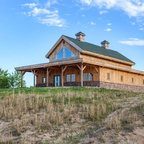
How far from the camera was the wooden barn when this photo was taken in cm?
2636

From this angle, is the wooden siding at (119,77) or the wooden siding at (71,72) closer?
the wooden siding at (71,72)

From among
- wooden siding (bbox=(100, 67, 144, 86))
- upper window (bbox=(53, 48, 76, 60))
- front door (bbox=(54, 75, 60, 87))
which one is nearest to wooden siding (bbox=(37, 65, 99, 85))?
front door (bbox=(54, 75, 60, 87))

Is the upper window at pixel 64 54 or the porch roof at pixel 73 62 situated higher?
the upper window at pixel 64 54

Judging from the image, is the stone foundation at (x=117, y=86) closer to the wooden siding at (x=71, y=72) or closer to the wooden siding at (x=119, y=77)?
the wooden siding at (x=119, y=77)

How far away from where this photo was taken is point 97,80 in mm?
26328

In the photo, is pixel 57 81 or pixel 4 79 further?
pixel 4 79

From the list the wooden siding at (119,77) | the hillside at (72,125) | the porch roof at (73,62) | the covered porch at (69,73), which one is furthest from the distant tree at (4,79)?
the hillside at (72,125)

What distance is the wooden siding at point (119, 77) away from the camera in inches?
1076

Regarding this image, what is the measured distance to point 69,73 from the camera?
29.1m

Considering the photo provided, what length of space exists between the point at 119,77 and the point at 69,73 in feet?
23.4

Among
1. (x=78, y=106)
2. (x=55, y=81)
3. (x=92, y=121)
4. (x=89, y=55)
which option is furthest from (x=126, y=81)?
(x=92, y=121)

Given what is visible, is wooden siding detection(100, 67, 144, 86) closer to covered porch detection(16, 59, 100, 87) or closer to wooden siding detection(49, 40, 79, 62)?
covered porch detection(16, 59, 100, 87)

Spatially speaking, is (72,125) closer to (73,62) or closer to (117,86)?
(73,62)

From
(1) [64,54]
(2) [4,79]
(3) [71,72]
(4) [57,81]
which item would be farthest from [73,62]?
(2) [4,79]
